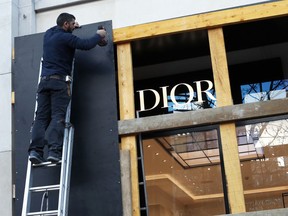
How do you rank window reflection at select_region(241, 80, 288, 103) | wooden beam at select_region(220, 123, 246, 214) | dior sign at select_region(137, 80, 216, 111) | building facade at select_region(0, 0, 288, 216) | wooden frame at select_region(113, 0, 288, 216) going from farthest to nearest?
window reflection at select_region(241, 80, 288, 103) → dior sign at select_region(137, 80, 216, 111) → building facade at select_region(0, 0, 288, 216) → wooden frame at select_region(113, 0, 288, 216) → wooden beam at select_region(220, 123, 246, 214)

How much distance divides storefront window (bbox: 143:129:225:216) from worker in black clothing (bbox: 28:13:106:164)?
1334mm

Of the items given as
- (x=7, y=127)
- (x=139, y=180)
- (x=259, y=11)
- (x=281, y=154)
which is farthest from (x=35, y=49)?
(x=281, y=154)

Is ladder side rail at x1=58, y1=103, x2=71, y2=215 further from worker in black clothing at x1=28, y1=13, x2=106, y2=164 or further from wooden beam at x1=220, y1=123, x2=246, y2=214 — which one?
wooden beam at x1=220, y1=123, x2=246, y2=214

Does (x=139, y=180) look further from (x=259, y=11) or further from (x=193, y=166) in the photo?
(x=259, y=11)

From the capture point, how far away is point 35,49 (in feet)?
25.1

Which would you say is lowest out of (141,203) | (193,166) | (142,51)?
(141,203)

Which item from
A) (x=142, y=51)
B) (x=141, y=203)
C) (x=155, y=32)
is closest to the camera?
(x=141, y=203)

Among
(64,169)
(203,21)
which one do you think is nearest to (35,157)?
(64,169)

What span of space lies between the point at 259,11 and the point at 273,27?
51 centimetres

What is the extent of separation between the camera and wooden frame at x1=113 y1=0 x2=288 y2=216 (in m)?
6.77

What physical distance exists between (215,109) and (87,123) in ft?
5.30

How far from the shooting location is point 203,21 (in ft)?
24.0

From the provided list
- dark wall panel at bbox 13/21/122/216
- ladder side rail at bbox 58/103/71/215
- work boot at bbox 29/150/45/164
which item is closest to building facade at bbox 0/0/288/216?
dark wall panel at bbox 13/21/122/216

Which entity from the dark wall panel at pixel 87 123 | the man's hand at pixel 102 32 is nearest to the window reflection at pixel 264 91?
the dark wall panel at pixel 87 123
